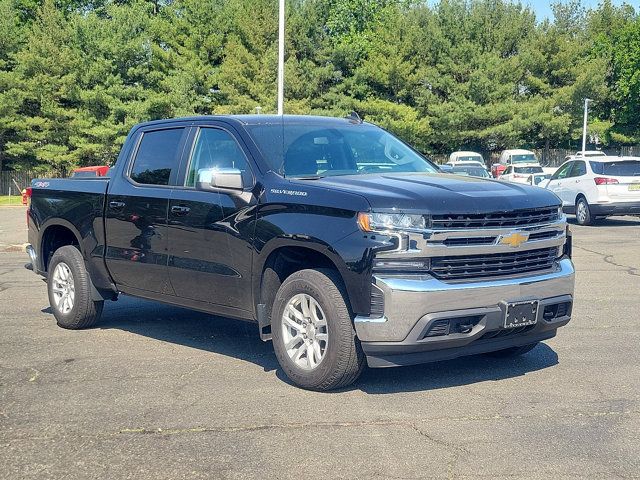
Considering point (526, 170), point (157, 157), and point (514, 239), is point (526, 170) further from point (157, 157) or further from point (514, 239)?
point (514, 239)

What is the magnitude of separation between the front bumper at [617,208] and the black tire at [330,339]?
16.5 meters

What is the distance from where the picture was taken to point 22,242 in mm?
18469

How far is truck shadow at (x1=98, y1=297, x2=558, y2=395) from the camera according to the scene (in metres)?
6.30

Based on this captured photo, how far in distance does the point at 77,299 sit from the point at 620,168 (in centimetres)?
1615

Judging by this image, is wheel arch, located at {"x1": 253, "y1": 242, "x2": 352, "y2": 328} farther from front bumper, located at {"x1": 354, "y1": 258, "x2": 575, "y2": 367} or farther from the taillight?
the taillight

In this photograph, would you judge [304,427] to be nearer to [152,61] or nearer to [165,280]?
[165,280]

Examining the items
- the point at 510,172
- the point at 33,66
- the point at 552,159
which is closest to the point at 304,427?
the point at 510,172

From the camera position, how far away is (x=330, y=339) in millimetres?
5797

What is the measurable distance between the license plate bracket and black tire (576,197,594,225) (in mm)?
16343

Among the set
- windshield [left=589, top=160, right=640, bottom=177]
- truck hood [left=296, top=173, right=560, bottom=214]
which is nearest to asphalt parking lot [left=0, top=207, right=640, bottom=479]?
truck hood [left=296, top=173, right=560, bottom=214]

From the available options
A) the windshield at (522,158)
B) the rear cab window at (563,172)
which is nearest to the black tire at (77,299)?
the rear cab window at (563,172)

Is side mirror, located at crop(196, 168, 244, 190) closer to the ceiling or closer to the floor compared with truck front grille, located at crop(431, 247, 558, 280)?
closer to the ceiling

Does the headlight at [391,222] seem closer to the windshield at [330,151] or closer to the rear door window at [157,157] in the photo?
the windshield at [330,151]

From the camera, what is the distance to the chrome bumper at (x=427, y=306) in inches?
216
